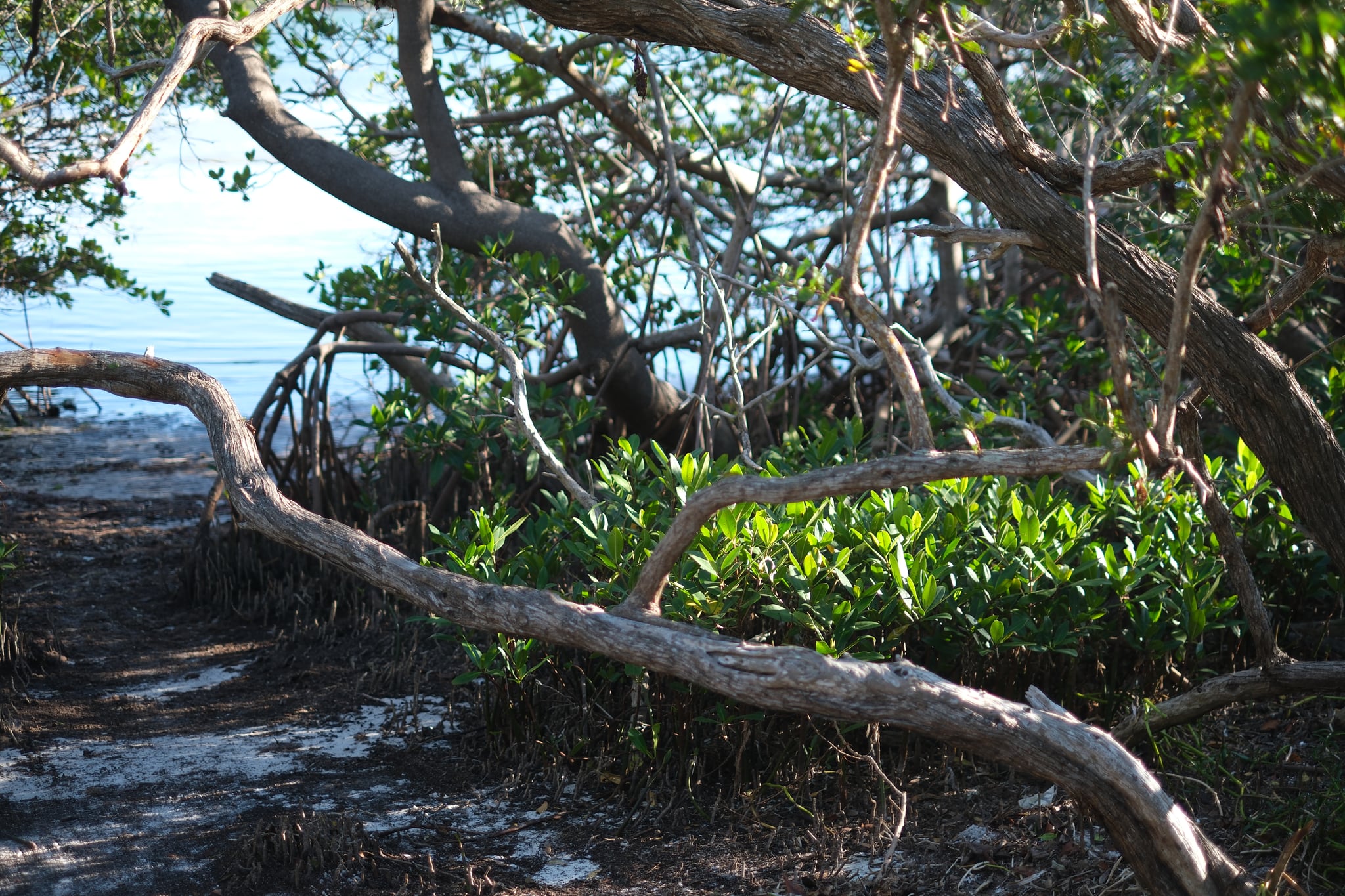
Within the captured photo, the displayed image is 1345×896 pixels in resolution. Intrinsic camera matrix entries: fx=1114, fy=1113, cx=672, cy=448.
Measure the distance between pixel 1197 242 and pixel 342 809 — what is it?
8.45ft

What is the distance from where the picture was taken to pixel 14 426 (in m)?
8.88

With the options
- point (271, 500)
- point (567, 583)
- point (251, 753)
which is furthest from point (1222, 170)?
point (251, 753)

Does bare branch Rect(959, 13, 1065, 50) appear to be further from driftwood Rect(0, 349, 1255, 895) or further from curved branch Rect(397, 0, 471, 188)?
curved branch Rect(397, 0, 471, 188)

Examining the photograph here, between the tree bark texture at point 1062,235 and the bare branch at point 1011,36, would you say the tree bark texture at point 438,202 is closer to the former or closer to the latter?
the tree bark texture at point 1062,235

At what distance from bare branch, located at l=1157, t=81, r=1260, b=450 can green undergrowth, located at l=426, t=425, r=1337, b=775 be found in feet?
3.36

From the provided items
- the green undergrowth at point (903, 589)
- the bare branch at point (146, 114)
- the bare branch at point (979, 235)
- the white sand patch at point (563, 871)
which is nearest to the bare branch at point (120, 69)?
the bare branch at point (146, 114)

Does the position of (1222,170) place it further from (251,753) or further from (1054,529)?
(251,753)

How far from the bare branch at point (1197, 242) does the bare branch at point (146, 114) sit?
2.02 meters

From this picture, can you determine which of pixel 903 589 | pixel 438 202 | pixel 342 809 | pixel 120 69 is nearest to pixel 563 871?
pixel 342 809

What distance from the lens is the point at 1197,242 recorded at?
1.76 m

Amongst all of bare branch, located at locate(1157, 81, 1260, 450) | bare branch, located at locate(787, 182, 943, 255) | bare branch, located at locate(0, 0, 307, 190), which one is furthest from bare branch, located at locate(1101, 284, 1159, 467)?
bare branch, located at locate(787, 182, 943, 255)

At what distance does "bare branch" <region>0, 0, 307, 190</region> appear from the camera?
2273 millimetres

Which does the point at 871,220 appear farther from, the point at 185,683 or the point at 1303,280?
the point at 185,683

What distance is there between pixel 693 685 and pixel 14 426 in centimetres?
799
